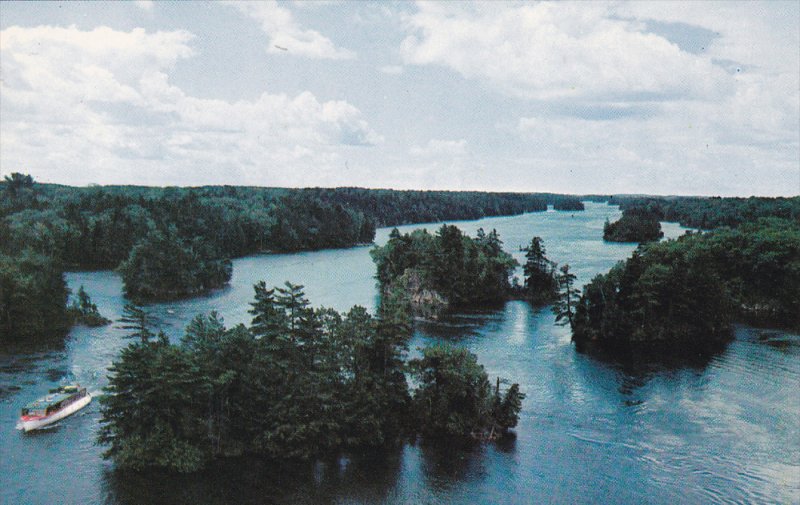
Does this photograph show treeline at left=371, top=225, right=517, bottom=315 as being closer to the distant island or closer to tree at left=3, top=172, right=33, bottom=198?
the distant island

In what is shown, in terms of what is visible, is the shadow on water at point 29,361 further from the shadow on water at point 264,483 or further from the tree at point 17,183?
the tree at point 17,183

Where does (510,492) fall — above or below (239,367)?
below

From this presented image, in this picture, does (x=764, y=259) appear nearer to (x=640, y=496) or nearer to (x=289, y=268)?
(x=640, y=496)

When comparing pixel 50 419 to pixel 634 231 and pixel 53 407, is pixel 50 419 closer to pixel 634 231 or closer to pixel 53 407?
pixel 53 407

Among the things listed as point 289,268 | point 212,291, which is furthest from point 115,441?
point 289,268

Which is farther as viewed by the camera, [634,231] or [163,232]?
[634,231]

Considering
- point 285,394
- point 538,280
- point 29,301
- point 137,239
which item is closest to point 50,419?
point 285,394

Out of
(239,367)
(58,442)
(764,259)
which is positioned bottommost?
(58,442)
